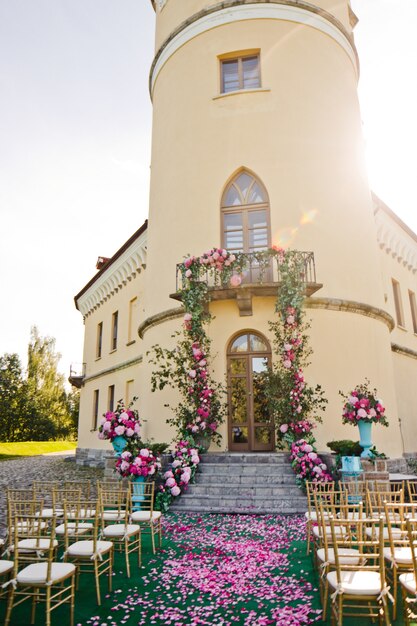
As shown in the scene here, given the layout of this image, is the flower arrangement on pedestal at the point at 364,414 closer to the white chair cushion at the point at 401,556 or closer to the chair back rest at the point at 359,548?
the chair back rest at the point at 359,548

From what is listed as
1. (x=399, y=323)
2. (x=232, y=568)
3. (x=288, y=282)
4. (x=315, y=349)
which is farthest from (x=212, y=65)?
(x=232, y=568)

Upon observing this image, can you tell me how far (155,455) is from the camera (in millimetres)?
11039

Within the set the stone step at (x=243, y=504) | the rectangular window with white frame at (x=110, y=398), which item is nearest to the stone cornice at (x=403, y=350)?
the stone step at (x=243, y=504)

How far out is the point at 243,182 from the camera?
14.1m

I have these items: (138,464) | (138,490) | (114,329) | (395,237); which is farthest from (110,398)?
(395,237)

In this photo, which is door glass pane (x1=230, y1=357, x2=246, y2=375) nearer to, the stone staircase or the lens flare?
the stone staircase

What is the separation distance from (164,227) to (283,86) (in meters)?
5.25

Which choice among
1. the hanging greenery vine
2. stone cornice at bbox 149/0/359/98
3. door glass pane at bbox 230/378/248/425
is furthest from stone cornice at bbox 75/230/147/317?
door glass pane at bbox 230/378/248/425

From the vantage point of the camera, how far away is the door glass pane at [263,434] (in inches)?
485

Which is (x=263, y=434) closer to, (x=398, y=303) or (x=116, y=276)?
(x=398, y=303)

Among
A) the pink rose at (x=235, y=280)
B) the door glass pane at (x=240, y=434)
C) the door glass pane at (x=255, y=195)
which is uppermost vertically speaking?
the door glass pane at (x=255, y=195)

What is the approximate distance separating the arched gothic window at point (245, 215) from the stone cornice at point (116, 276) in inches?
233

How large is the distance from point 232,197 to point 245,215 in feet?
2.33

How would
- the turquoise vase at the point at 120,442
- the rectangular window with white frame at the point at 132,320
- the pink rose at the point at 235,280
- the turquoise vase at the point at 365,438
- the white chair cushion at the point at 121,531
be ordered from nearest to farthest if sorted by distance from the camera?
1. the white chair cushion at the point at 121,531
2. the turquoise vase at the point at 365,438
3. the turquoise vase at the point at 120,442
4. the pink rose at the point at 235,280
5. the rectangular window with white frame at the point at 132,320
